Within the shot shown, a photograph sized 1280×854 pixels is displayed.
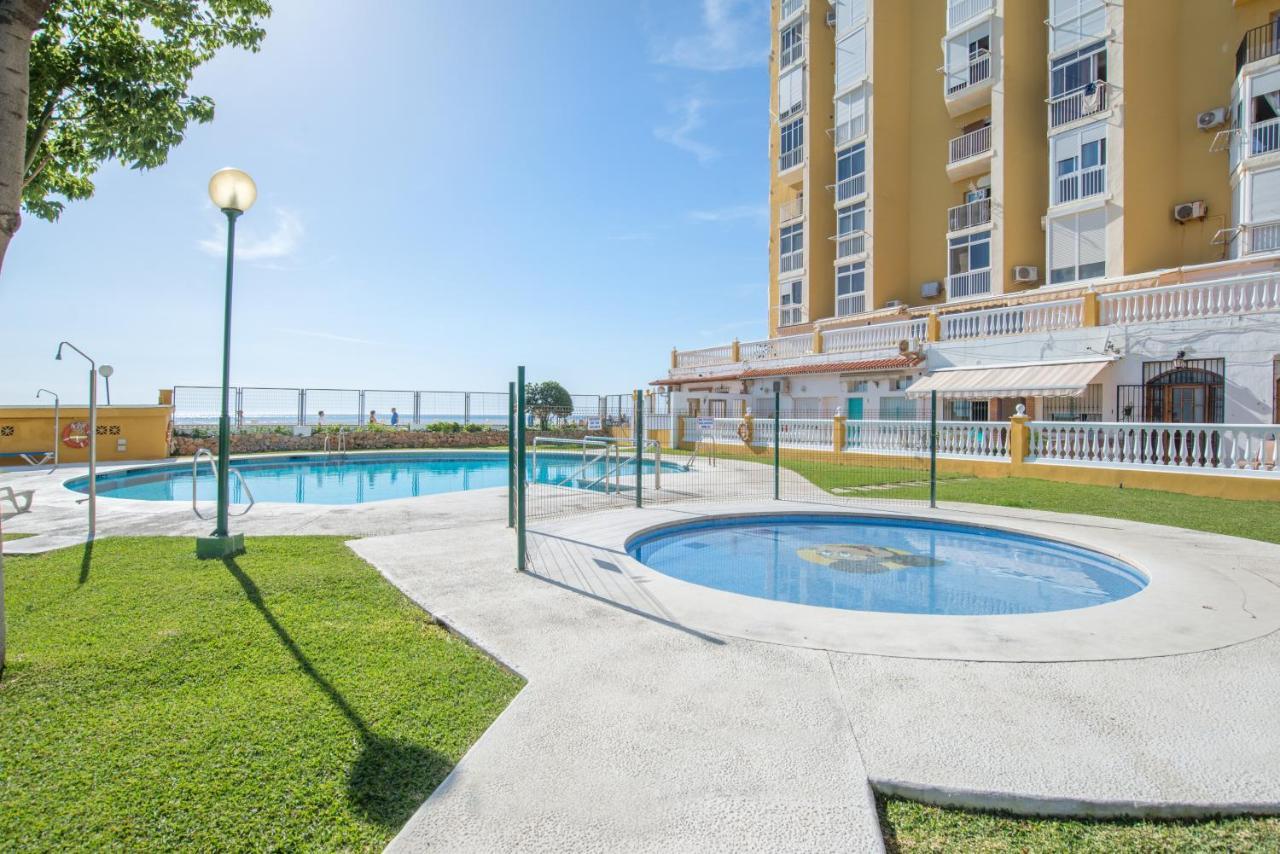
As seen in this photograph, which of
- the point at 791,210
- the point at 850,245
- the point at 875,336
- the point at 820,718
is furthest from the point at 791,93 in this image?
the point at 820,718

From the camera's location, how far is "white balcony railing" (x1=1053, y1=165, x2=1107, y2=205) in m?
21.5

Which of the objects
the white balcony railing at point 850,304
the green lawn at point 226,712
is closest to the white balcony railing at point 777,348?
the white balcony railing at point 850,304

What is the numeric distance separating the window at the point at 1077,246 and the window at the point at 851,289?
25.2ft

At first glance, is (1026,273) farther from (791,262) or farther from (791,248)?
(791,248)

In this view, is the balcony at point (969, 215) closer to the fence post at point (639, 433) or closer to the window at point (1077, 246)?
the window at point (1077, 246)

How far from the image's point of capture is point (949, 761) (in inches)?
117

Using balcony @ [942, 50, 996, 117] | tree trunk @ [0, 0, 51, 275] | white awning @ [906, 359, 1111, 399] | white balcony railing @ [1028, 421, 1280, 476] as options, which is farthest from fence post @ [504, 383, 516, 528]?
balcony @ [942, 50, 996, 117]

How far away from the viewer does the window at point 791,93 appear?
107 ft

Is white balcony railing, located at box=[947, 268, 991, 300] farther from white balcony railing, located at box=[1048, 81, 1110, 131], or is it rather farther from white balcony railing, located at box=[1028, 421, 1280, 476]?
white balcony railing, located at box=[1028, 421, 1280, 476]

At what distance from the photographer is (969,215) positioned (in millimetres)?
25734

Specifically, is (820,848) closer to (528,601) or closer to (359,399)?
(528,601)

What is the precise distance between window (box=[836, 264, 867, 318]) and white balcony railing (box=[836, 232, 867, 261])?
1.86ft

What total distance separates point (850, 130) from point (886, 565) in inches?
1105

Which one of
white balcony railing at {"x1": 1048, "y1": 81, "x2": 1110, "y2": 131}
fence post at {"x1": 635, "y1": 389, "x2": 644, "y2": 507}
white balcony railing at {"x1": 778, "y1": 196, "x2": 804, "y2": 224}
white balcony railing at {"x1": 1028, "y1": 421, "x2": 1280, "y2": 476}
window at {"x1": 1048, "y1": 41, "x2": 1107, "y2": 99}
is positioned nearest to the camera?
fence post at {"x1": 635, "y1": 389, "x2": 644, "y2": 507}
